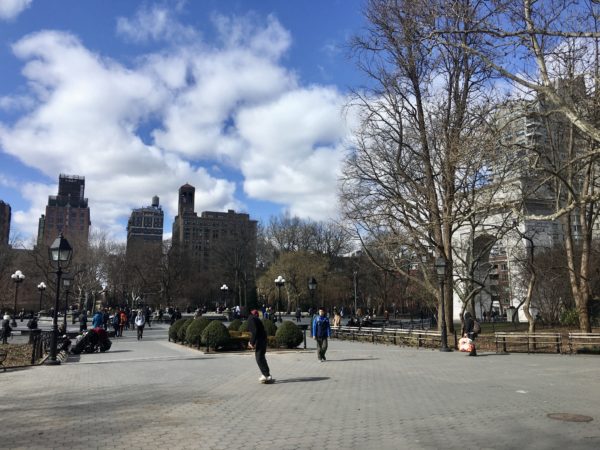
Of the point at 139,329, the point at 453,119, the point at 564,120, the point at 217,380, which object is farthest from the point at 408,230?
the point at 217,380

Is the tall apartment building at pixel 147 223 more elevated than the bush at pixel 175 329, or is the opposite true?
the tall apartment building at pixel 147 223

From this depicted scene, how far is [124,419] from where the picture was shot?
7.43 meters

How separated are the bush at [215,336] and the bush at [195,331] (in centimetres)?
138

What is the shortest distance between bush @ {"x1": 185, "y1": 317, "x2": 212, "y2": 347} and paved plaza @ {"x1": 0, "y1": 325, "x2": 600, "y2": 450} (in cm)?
591

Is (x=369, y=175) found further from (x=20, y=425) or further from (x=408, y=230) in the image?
(x=20, y=425)

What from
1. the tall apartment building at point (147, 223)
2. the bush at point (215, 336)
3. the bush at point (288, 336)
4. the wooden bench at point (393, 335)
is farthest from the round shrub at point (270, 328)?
the tall apartment building at point (147, 223)

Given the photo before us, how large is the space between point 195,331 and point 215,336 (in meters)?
2.10

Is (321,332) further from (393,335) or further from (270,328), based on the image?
(393,335)

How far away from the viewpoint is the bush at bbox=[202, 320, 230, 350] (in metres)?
19.0

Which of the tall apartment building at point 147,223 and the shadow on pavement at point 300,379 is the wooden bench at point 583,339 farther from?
the tall apartment building at point 147,223

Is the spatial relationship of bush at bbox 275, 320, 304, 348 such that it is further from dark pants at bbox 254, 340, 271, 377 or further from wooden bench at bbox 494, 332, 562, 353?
dark pants at bbox 254, 340, 271, 377

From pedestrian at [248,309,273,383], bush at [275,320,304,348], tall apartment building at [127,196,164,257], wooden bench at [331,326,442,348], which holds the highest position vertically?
tall apartment building at [127,196,164,257]

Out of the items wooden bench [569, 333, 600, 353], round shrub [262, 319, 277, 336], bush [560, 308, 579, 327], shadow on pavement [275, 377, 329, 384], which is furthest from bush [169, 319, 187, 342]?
bush [560, 308, 579, 327]

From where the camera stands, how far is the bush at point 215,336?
19.0 meters
